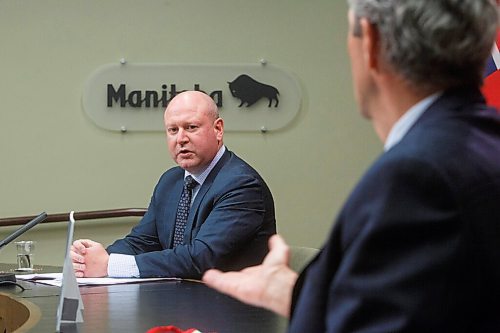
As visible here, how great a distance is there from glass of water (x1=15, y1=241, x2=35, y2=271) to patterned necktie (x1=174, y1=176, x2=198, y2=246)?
0.60 m

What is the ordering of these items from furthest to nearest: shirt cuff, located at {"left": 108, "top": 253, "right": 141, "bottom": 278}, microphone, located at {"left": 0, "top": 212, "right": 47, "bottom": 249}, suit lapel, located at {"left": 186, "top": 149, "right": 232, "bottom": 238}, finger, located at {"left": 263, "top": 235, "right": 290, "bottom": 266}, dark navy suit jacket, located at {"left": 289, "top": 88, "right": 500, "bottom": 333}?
suit lapel, located at {"left": 186, "top": 149, "right": 232, "bottom": 238}, shirt cuff, located at {"left": 108, "top": 253, "right": 141, "bottom": 278}, microphone, located at {"left": 0, "top": 212, "right": 47, "bottom": 249}, finger, located at {"left": 263, "top": 235, "right": 290, "bottom": 266}, dark navy suit jacket, located at {"left": 289, "top": 88, "right": 500, "bottom": 333}

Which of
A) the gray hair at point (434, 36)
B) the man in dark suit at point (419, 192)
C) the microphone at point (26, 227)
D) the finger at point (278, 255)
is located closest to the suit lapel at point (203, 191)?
the microphone at point (26, 227)

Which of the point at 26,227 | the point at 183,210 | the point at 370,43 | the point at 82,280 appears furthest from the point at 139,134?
the point at 370,43

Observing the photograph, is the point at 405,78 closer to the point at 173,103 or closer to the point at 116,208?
the point at 173,103

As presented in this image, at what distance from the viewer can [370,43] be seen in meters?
1.08

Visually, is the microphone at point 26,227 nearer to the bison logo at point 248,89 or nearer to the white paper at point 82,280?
the white paper at point 82,280

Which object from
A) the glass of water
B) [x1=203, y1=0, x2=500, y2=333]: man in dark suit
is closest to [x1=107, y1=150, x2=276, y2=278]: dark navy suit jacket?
the glass of water

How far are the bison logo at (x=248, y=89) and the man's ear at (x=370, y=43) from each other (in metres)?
3.64

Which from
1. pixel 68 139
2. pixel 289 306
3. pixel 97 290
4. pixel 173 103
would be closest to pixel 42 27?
pixel 68 139

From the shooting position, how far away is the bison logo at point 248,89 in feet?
15.5

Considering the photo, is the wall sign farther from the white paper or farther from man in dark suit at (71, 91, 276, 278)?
the white paper

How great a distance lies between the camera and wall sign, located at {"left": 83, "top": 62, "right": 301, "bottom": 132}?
466cm

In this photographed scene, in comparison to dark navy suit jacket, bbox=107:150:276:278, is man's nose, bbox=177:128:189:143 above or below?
above

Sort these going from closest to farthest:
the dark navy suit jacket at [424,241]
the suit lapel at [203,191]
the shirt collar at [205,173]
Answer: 1. the dark navy suit jacket at [424,241]
2. the suit lapel at [203,191]
3. the shirt collar at [205,173]
